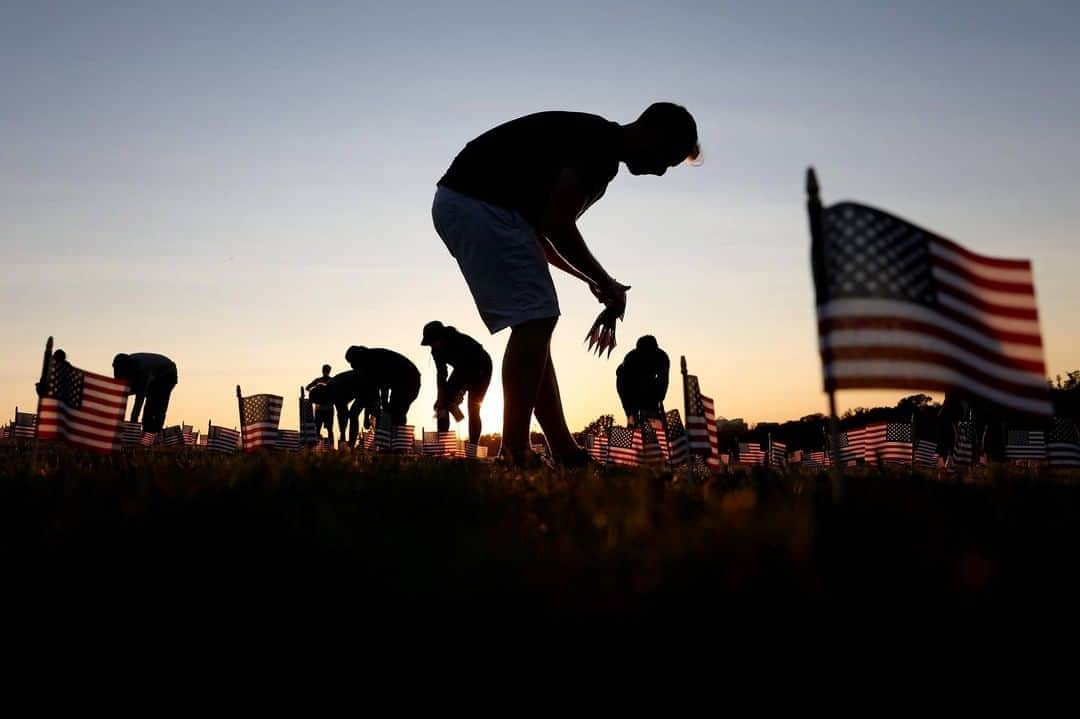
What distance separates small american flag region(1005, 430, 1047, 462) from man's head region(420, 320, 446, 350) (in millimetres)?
11844

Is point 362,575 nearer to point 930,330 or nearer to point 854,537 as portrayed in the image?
point 854,537

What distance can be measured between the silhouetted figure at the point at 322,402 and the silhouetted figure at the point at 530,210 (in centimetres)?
1760

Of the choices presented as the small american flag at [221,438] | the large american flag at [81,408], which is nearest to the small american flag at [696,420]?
the large american flag at [81,408]

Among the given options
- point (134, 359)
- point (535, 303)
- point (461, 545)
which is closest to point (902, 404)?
point (134, 359)

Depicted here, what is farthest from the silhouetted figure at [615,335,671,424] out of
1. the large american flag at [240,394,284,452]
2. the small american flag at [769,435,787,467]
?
the small american flag at [769,435,787,467]

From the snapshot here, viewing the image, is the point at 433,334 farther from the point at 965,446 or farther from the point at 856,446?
the point at 856,446

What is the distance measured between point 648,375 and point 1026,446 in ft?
33.1

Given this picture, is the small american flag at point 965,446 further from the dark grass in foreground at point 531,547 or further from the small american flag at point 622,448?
the dark grass in foreground at point 531,547

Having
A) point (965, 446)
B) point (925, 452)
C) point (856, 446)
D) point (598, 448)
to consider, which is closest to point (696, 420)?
point (965, 446)

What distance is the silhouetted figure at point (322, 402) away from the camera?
22.9m

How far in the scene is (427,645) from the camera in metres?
1.79

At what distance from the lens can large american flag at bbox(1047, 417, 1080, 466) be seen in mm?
17109

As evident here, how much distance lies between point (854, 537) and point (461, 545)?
0.92 m

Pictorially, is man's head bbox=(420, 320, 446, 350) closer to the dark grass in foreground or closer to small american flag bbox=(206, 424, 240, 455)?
small american flag bbox=(206, 424, 240, 455)
